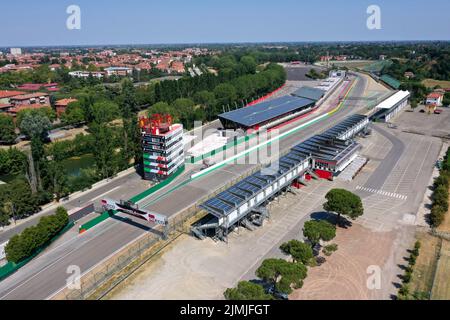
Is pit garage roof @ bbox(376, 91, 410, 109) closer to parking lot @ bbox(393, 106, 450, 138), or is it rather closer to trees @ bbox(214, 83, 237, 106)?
parking lot @ bbox(393, 106, 450, 138)

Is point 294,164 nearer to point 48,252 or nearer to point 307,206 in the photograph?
point 307,206

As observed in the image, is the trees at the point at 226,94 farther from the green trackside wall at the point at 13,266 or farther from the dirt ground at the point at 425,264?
the green trackside wall at the point at 13,266

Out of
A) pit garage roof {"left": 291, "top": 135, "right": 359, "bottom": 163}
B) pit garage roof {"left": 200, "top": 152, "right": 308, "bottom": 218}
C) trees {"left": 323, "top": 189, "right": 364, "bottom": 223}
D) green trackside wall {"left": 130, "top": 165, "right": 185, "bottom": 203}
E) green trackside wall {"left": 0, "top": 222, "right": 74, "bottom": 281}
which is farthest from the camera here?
pit garage roof {"left": 291, "top": 135, "right": 359, "bottom": 163}

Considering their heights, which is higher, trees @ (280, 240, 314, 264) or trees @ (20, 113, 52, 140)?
trees @ (20, 113, 52, 140)

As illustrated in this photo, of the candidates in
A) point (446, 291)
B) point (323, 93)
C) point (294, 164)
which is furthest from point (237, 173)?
point (323, 93)

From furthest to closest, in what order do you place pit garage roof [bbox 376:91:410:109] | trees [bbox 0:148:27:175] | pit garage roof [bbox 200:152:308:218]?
pit garage roof [bbox 376:91:410:109] → trees [bbox 0:148:27:175] → pit garage roof [bbox 200:152:308:218]

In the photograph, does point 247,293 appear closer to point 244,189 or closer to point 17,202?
point 244,189

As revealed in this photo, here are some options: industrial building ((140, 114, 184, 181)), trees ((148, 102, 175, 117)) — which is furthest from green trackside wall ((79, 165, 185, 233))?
trees ((148, 102, 175, 117))
